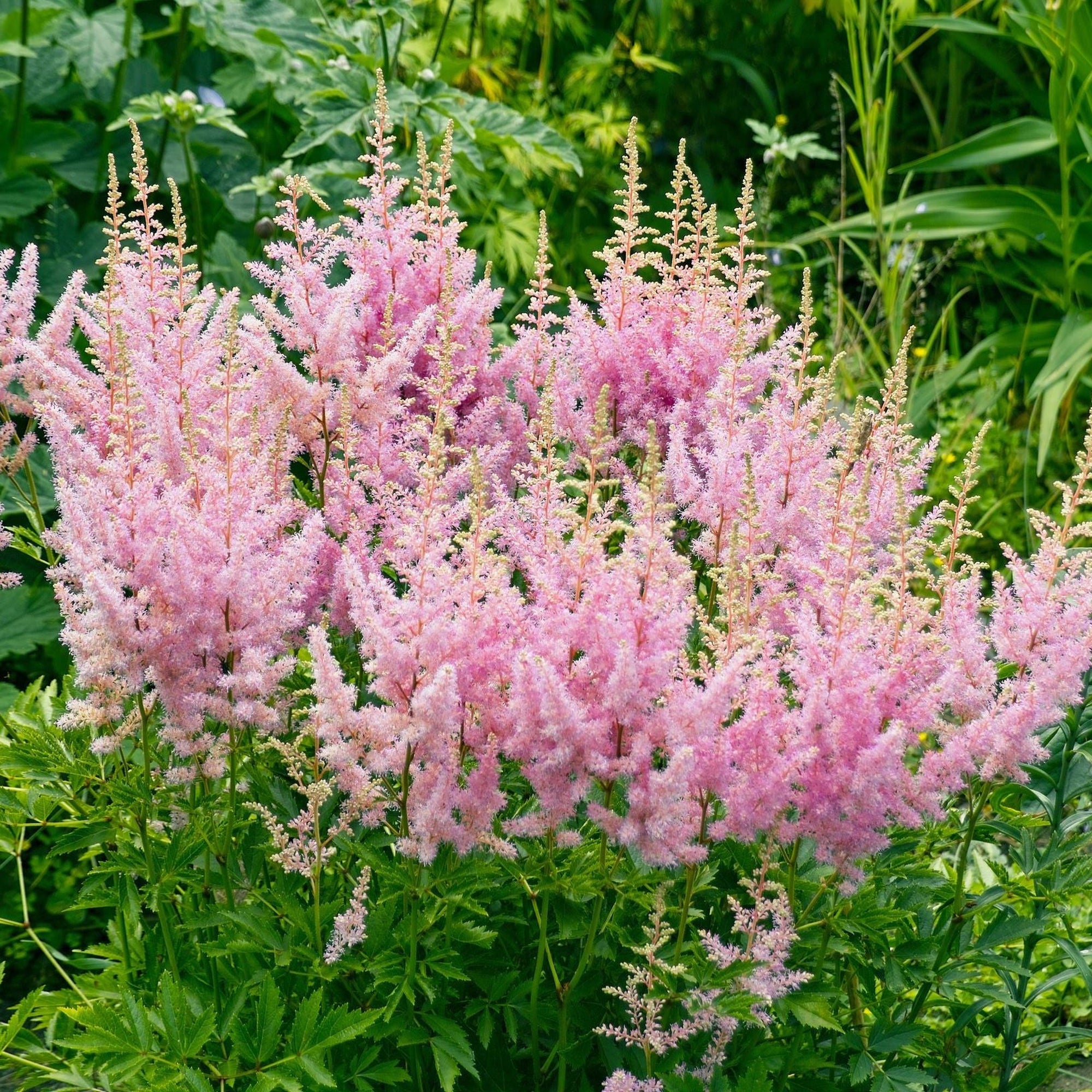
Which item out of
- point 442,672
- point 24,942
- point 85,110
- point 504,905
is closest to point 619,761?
point 442,672

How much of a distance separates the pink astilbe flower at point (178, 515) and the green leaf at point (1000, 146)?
14.3 ft

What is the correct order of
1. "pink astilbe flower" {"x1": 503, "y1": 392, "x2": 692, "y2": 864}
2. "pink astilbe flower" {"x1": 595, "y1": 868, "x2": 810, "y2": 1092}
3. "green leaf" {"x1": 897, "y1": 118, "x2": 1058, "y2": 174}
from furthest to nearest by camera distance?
"green leaf" {"x1": 897, "y1": 118, "x2": 1058, "y2": 174} → "pink astilbe flower" {"x1": 595, "y1": 868, "x2": 810, "y2": 1092} → "pink astilbe flower" {"x1": 503, "y1": 392, "x2": 692, "y2": 864}

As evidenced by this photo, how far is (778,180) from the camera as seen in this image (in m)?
7.85

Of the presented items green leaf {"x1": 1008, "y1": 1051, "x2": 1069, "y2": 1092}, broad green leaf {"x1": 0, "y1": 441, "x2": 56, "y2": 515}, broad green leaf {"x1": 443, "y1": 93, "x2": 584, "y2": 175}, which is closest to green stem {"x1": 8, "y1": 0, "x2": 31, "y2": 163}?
broad green leaf {"x1": 0, "y1": 441, "x2": 56, "y2": 515}

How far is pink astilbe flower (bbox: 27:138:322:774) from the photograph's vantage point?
1.85 metres

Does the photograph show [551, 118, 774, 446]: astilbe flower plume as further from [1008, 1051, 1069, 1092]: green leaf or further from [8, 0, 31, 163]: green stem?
[8, 0, 31, 163]: green stem

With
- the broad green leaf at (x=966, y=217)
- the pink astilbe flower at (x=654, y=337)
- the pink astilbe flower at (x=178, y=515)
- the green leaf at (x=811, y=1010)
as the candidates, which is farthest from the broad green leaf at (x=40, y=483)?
the broad green leaf at (x=966, y=217)

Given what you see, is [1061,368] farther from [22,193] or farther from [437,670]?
[437,670]

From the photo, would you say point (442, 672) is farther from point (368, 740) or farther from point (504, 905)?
point (504, 905)

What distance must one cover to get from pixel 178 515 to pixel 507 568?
45 cm

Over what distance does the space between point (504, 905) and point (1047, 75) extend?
604 centimetres

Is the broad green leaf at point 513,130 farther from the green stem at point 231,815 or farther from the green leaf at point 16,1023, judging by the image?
the green leaf at point 16,1023

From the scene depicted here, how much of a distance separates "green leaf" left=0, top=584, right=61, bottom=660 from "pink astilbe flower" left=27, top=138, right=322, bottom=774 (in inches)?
66.9

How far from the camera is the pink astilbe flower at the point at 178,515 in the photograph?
72.9 inches
